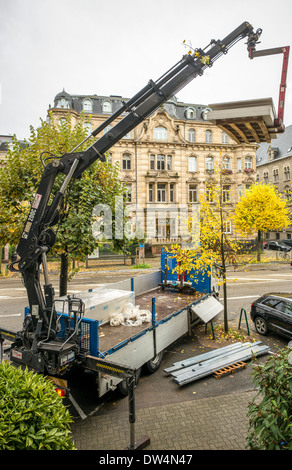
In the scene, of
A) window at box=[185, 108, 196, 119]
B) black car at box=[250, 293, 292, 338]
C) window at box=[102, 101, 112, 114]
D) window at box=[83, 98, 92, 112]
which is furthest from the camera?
window at box=[185, 108, 196, 119]

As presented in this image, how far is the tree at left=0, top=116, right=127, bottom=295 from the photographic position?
9.73 m

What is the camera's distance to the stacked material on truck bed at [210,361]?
758 centimetres

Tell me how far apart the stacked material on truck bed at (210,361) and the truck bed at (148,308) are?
140 centimetres

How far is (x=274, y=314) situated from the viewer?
10.1 metres

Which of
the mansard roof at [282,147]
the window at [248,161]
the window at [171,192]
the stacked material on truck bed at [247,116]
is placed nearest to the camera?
the stacked material on truck bed at [247,116]

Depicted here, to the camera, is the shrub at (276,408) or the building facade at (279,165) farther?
the building facade at (279,165)

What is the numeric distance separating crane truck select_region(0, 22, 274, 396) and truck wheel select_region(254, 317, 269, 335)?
4499 mm

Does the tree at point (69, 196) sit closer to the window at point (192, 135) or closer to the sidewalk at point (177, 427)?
the sidewalk at point (177, 427)

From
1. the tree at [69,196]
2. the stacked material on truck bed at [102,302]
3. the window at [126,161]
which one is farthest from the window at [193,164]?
the stacked material on truck bed at [102,302]

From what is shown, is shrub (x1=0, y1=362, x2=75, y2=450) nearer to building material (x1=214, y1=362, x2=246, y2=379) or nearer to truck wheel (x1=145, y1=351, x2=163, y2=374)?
truck wheel (x1=145, y1=351, x2=163, y2=374)

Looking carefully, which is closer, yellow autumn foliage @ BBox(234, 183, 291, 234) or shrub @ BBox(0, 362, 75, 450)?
shrub @ BBox(0, 362, 75, 450)

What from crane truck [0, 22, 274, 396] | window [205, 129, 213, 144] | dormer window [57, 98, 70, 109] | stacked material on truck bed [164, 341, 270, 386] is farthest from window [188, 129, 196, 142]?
stacked material on truck bed [164, 341, 270, 386]

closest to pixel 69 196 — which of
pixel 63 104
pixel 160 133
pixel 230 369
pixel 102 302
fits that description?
pixel 102 302
